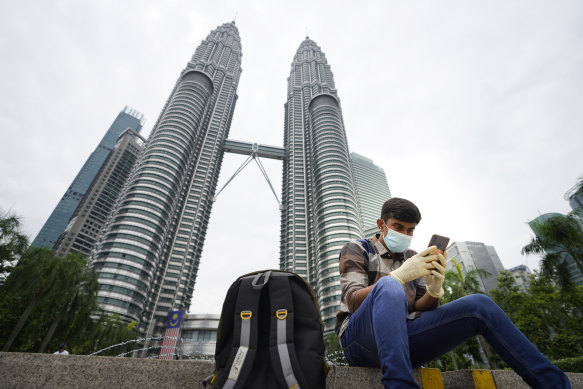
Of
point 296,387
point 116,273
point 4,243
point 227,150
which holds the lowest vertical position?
point 296,387

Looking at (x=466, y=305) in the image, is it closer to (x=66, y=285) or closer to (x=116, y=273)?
(x=66, y=285)

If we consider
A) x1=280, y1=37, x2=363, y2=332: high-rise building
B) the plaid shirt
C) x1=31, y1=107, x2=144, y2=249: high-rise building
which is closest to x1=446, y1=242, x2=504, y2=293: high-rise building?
x1=280, y1=37, x2=363, y2=332: high-rise building

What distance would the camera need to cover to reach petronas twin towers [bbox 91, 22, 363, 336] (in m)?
63.7

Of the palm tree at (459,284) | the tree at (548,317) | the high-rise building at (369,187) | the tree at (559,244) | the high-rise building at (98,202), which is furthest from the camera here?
the high-rise building at (369,187)

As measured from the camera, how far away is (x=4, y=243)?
15500 mm

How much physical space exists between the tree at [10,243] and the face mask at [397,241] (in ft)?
71.9

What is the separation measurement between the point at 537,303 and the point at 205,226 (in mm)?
97072

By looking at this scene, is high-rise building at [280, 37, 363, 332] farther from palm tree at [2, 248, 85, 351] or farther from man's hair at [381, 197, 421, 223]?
man's hair at [381, 197, 421, 223]

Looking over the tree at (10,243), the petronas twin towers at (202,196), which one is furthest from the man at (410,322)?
the petronas twin towers at (202,196)

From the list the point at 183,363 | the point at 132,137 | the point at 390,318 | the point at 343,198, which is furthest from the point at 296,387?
the point at 132,137

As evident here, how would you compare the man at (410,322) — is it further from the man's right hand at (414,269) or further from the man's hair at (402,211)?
the man's hair at (402,211)

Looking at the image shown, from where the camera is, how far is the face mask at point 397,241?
8.36 feet

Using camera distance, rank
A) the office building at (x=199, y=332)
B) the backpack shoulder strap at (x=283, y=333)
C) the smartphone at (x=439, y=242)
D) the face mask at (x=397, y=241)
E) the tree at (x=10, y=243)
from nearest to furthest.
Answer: the backpack shoulder strap at (x=283, y=333) < the smartphone at (x=439, y=242) < the face mask at (x=397, y=241) < the tree at (x=10, y=243) < the office building at (x=199, y=332)

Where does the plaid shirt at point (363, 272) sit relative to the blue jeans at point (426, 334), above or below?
above
